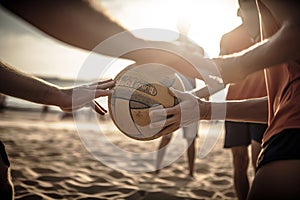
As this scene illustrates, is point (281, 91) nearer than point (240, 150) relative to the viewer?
Yes

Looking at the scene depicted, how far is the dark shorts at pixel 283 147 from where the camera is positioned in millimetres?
1520

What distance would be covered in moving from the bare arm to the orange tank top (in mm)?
167

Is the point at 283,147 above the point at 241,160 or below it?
above

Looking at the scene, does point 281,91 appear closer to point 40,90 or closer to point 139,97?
point 139,97

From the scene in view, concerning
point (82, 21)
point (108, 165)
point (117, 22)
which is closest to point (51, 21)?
point (82, 21)

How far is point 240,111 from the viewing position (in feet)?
6.84

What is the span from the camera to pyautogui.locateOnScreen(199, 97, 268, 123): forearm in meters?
2.04

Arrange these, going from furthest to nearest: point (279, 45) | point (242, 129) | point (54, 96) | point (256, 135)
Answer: point (242, 129) < point (256, 135) < point (54, 96) < point (279, 45)

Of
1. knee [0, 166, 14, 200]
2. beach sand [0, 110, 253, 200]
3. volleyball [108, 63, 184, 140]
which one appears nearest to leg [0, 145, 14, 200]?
knee [0, 166, 14, 200]

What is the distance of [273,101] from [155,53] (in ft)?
2.62

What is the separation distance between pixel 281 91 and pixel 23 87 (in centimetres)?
131

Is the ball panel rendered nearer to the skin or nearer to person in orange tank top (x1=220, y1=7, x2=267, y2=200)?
the skin

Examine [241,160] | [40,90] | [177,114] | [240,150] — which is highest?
[40,90]

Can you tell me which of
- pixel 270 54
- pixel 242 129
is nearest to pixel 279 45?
pixel 270 54
